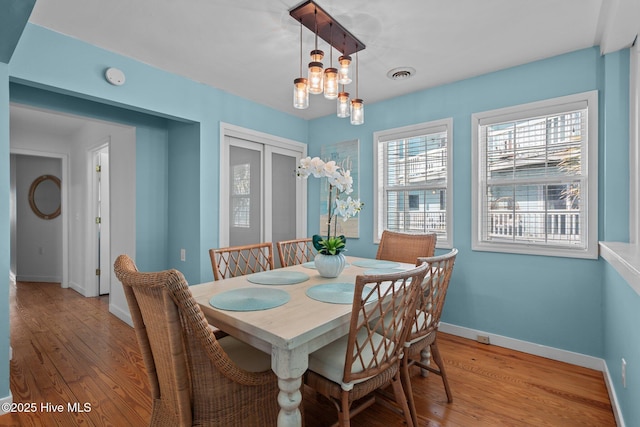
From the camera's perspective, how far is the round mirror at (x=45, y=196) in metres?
5.29

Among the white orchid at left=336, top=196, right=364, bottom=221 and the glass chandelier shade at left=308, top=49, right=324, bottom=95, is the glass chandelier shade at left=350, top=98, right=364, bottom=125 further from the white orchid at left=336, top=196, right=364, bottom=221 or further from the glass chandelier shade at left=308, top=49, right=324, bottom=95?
the white orchid at left=336, top=196, right=364, bottom=221

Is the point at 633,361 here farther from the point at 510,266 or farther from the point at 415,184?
the point at 415,184

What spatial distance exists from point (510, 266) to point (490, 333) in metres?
0.63

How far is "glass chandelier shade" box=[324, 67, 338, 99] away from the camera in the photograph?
71.2 inches

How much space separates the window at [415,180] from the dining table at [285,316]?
1581 millimetres

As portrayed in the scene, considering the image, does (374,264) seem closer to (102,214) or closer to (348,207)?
(348,207)

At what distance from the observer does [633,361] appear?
4.49ft

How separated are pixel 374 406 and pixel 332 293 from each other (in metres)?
0.84

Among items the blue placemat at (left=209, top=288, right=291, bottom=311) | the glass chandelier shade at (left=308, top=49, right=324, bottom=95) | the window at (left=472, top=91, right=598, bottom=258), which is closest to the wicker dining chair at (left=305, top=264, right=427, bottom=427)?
the blue placemat at (left=209, top=288, right=291, bottom=311)

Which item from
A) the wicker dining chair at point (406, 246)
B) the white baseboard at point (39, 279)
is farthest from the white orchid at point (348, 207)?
the white baseboard at point (39, 279)

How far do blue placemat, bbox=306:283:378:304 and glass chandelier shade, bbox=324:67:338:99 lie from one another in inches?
44.6

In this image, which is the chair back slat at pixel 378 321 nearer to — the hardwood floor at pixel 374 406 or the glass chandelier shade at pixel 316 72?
the hardwood floor at pixel 374 406

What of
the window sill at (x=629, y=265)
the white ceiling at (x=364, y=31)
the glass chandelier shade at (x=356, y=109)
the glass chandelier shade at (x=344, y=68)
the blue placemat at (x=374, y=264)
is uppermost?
the white ceiling at (x=364, y=31)

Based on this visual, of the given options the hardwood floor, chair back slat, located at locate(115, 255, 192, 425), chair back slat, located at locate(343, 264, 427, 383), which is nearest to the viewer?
chair back slat, located at locate(115, 255, 192, 425)
